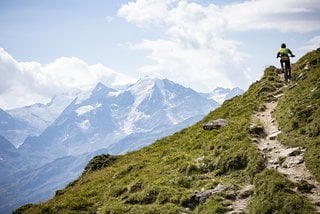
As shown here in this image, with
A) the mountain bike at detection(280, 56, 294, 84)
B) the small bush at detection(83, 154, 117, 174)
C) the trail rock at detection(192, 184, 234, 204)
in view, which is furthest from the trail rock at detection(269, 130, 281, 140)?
the small bush at detection(83, 154, 117, 174)

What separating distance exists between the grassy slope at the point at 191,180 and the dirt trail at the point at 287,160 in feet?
2.53

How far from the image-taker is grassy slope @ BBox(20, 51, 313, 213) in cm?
1939

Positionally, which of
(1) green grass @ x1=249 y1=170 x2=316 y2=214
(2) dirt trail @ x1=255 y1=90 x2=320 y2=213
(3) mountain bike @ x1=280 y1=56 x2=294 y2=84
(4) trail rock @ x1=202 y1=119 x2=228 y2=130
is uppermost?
(3) mountain bike @ x1=280 y1=56 x2=294 y2=84

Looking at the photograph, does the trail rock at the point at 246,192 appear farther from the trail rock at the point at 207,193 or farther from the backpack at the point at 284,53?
the backpack at the point at 284,53

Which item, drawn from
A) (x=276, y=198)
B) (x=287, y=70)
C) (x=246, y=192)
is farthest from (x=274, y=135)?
(x=287, y=70)

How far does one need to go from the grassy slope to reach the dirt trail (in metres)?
0.77

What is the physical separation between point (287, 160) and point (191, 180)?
636cm

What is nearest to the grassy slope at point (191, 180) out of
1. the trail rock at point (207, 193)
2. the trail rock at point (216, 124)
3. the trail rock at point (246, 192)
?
the trail rock at point (207, 193)

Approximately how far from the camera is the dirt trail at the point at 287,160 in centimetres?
1898

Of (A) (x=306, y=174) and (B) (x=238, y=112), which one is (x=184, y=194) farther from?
(B) (x=238, y=112)

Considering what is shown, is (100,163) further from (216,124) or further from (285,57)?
(285,57)

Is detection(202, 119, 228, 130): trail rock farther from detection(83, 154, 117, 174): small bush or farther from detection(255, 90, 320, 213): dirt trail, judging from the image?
detection(83, 154, 117, 174): small bush

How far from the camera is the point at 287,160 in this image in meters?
22.4

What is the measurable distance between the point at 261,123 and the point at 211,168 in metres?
7.48
